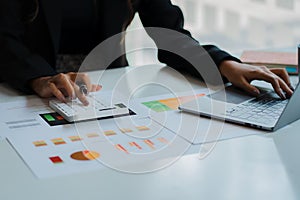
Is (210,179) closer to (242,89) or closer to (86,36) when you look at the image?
(242,89)

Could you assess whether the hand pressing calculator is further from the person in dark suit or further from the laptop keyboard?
the laptop keyboard

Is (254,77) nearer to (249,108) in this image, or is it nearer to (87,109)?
(249,108)

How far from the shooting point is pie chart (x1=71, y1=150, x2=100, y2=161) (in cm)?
82

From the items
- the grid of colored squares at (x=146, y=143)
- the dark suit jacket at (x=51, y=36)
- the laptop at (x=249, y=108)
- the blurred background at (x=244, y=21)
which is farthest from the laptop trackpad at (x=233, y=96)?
the blurred background at (x=244, y=21)

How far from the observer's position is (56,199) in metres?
0.69

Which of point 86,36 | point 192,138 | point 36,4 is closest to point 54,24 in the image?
point 36,4

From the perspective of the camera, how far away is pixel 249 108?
40.9 inches

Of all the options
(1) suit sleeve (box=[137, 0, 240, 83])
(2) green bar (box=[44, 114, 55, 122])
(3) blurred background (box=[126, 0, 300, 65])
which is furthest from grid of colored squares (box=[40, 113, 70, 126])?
(3) blurred background (box=[126, 0, 300, 65])

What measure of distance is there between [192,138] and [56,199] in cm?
30

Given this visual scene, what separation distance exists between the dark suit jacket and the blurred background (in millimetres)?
1086

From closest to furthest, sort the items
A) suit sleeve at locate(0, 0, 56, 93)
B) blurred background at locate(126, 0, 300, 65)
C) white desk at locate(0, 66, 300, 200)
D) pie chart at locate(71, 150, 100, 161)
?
white desk at locate(0, 66, 300, 200) → pie chart at locate(71, 150, 100, 161) → suit sleeve at locate(0, 0, 56, 93) → blurred background at locate(126, 0, 300, 65)

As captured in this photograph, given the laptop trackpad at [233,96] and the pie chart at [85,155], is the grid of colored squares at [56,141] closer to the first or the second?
the pie chart at [85,155]

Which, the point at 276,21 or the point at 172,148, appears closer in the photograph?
the point at 172,148

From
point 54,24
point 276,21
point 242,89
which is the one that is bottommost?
point 276,21
